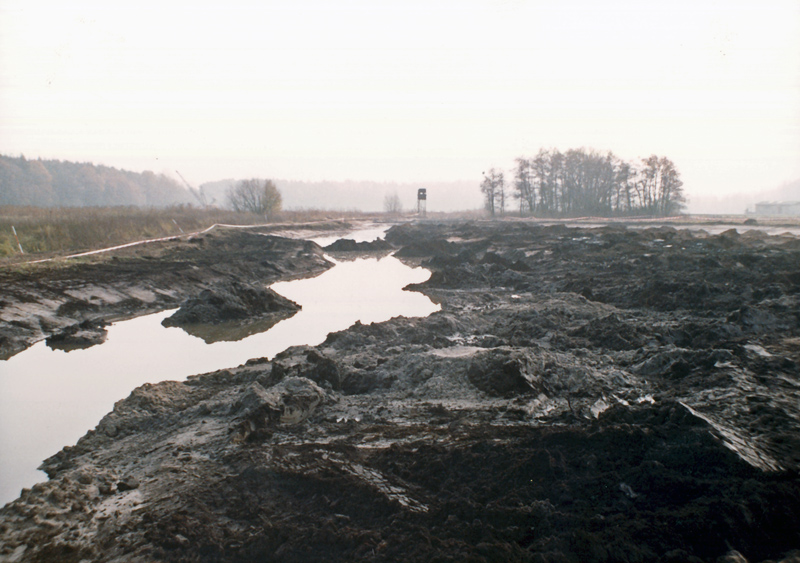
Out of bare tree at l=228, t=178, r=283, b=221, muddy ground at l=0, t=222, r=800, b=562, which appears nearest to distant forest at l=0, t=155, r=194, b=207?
bare tree at l=228, t=178, r=283, b=221

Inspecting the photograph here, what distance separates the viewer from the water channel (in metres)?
5.23

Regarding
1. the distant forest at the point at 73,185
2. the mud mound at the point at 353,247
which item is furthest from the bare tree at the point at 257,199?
the distant forest at the point at 73,185

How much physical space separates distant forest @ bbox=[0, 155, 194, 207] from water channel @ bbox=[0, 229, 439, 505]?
373 ft

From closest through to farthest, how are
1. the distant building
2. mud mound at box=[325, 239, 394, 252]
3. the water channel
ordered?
1. the water channel
2. mud mound at box=[325, 239, 394, 252]
3. the distant building

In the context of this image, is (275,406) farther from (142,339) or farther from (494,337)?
(142,339)

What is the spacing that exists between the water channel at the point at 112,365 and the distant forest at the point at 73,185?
113738 millimetres

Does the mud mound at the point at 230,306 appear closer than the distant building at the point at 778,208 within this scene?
Yes

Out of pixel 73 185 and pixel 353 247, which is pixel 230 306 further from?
pixel 73 185

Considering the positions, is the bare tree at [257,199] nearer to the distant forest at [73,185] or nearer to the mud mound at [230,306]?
the mud mound at [230,306]

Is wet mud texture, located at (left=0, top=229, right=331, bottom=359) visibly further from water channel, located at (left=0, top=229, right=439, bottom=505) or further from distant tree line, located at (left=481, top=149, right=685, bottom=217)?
distant tree line, located at (left=481, top=149, right=685, bottom=217)

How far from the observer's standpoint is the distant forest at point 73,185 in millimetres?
124125

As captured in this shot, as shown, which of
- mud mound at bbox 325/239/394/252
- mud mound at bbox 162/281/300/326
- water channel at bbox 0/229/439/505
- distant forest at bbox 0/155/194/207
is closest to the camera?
water channel at bbox 0/229/439/505

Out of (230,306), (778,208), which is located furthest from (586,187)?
(230,306)

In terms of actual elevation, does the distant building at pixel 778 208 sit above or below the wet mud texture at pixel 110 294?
above
